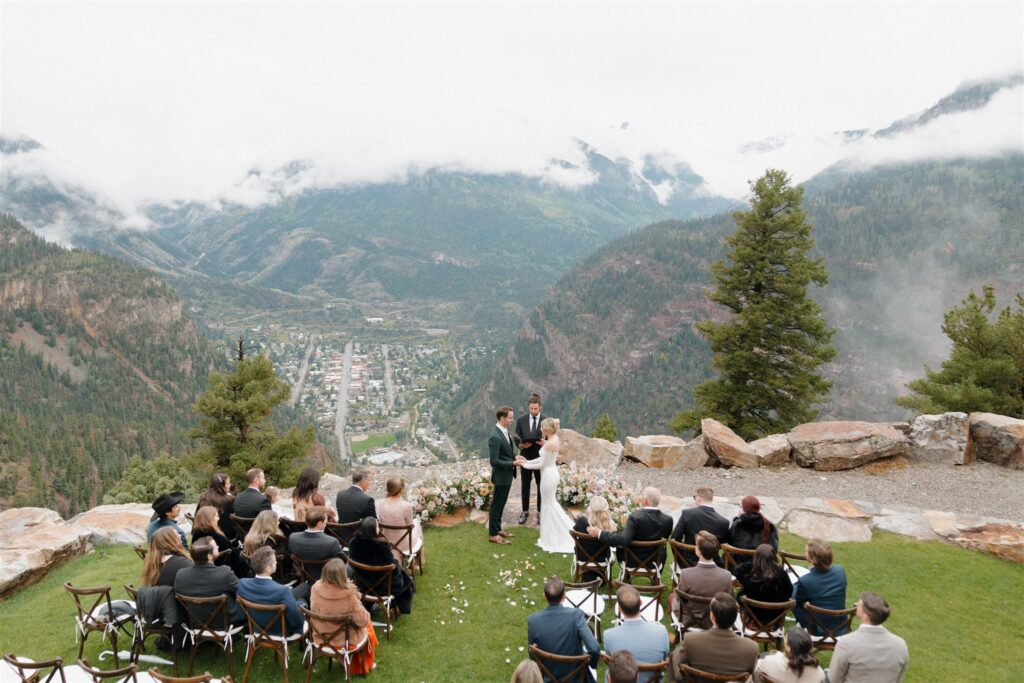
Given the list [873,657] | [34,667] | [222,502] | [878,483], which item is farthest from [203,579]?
[878,483]

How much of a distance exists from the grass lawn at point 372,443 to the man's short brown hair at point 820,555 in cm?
15927

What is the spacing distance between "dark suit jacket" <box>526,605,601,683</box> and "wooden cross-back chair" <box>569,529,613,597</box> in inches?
100

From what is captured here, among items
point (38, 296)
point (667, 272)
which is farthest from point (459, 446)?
point (38, 296)

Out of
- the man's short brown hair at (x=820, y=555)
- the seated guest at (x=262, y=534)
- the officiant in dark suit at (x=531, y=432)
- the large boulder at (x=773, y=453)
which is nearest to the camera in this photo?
the man's short brown hair at (x=820, y=555)

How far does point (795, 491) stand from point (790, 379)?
A: 10499mm

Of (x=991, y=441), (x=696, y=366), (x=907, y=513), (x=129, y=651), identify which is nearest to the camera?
(x=129, y=651)

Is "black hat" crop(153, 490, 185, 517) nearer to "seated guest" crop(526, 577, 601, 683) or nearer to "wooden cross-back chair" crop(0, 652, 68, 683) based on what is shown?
"wooden cross-back chair" crop(0, 652, 68, 683)

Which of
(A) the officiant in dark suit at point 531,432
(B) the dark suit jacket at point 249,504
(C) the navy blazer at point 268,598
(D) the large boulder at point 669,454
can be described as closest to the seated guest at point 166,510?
(B) the dark suit jacket at point 249,504

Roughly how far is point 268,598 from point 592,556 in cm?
482

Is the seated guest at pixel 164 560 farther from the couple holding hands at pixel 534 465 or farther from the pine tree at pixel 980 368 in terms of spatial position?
the pine tree at pixel 980 368

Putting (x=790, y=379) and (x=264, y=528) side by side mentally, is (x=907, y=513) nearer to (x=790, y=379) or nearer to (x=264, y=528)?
(x=790, y=379)

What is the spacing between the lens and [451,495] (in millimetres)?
13680

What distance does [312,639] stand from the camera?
7.35 metres

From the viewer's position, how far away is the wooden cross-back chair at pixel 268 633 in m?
7.23
